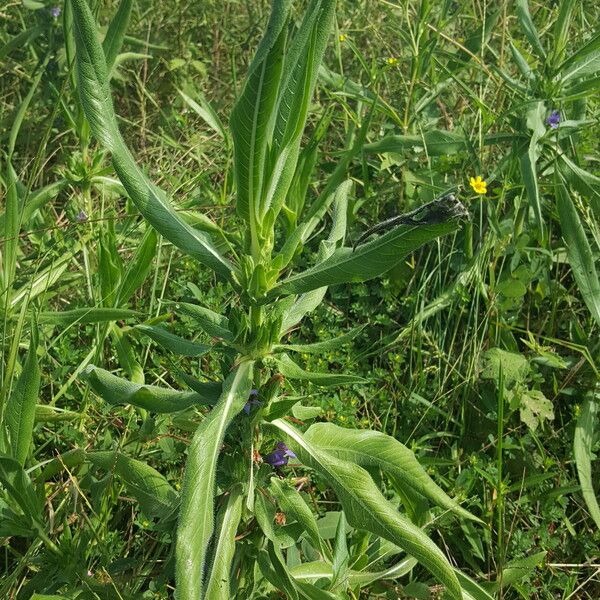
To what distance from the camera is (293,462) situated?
1802 mm

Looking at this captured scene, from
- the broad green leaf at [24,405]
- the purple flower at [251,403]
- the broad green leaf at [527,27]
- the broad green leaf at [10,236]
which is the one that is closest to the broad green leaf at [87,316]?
the broad green leaf at [10,236]

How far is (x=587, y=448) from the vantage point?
94.7 inches

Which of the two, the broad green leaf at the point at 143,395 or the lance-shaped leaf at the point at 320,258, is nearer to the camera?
the broad green leaf at the point at 143,395

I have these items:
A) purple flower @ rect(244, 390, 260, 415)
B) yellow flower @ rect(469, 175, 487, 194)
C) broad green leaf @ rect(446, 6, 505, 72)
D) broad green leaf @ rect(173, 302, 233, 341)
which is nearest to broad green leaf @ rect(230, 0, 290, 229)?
broad green leaf @ rect(173, 302, 233, 341)

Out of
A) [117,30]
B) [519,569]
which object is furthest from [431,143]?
[519,569]

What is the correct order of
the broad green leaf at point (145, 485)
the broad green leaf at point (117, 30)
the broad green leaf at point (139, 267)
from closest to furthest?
the broad green leaf at point (145, 485) → the broad green leaf at point (139, 267) → the broad green leaf at point (117, 30)

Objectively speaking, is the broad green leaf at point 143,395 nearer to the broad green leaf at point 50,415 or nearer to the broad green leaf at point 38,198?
the broad green leaf at point 50,415

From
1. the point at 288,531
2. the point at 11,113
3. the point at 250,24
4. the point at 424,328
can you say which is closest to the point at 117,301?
the point at 288,531

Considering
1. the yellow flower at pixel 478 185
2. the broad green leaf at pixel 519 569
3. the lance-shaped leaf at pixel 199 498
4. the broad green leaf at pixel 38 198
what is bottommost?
the broad green leaf at pixel 519 569

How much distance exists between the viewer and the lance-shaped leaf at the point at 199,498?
1.31m

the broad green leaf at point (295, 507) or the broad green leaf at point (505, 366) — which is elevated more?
the broad green leaf at point (295, 507)

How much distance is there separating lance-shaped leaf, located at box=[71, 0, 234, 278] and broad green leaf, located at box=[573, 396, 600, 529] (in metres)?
1.33

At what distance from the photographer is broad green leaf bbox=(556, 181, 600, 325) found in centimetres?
259

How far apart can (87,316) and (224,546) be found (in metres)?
0.82
